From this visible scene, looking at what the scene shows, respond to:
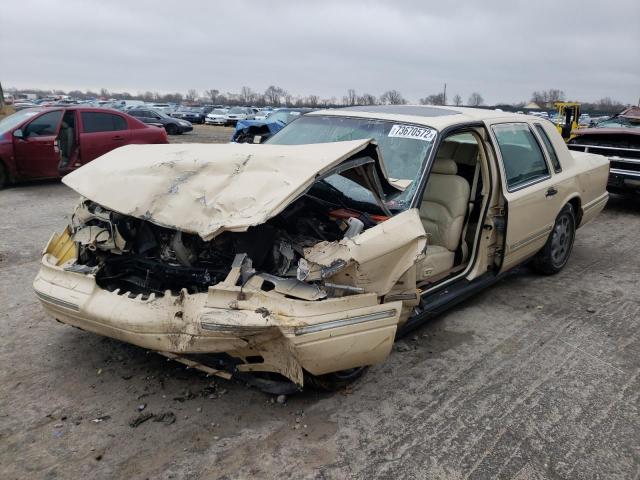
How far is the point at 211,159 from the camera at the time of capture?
3139mm

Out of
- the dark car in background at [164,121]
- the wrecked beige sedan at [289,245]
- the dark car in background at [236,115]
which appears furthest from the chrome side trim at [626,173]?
the dark car in background at [236,115]

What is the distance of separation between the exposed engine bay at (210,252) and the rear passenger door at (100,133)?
6.57 metres

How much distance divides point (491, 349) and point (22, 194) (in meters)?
8.12

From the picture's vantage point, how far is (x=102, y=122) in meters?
9.70

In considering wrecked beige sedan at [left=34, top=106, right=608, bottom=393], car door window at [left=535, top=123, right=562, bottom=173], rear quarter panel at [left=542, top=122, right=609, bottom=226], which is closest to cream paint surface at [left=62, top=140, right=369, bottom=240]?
wrecked beige sedan at [left=34, top=106, right=608, bottom=393]

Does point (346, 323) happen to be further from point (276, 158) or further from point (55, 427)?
point (55, 427)

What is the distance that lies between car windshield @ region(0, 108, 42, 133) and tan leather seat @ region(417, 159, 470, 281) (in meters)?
7.93

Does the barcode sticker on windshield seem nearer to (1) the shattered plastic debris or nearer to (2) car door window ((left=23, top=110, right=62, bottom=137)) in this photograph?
(1) the shattered plastic debris

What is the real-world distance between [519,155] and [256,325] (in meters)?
3.03

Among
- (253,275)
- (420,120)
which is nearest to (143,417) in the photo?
(253,275)

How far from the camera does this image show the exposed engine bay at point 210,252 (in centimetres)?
267

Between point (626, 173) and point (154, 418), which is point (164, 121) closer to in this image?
point (626, 173)

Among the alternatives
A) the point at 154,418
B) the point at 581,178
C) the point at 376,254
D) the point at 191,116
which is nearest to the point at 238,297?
the point at 376,254

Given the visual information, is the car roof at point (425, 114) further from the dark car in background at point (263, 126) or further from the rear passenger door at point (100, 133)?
the dark car in background at point (263, 126)
